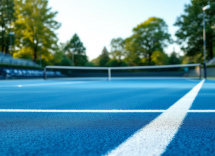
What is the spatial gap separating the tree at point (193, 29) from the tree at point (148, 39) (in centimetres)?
786

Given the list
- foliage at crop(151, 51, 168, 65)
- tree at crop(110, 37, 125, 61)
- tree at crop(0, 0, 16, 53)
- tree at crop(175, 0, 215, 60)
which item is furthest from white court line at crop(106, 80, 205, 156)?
tree at crop(110, 37, 125, 61)

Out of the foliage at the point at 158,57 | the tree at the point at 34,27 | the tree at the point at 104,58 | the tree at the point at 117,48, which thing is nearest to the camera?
the tree at the point at 34,27

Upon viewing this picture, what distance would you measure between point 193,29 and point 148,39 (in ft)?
40.1

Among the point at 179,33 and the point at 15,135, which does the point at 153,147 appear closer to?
the point at 15,135

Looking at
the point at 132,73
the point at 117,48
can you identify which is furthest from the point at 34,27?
the point at 117,48

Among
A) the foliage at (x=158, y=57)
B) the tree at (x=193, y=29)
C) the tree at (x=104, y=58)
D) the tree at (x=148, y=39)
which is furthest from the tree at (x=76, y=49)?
the tree at (x=193, y=29)

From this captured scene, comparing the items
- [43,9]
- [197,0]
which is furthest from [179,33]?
[43,9]

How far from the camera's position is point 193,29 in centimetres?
3800

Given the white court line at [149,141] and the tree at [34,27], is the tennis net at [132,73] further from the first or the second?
the white court line at [149,141]

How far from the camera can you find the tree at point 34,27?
3897 centimetres

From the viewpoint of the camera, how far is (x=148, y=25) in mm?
49000

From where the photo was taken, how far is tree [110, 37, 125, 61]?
64.1 meters

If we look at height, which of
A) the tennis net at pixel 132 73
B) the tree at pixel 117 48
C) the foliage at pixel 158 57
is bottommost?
the tennis net at pixel 132 73

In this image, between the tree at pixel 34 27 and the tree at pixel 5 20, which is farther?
the tree at pixel 5 20
